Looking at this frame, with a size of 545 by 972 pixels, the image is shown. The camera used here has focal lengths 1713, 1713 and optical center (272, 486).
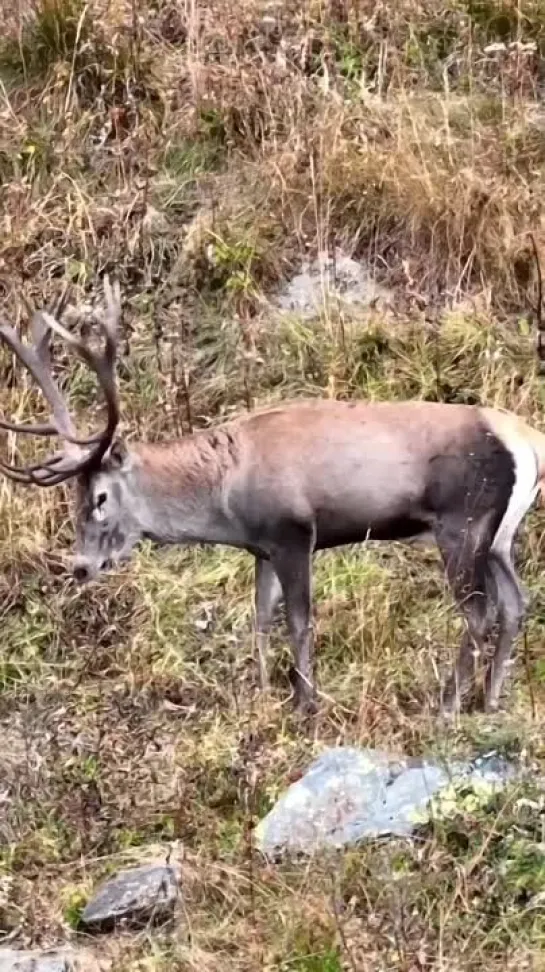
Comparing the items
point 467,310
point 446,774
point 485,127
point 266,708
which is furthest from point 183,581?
point 485,127

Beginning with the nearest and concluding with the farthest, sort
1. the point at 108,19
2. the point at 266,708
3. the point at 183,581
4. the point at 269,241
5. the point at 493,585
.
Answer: the point at 266,708 < the point at 493,585 < the point at 183,581 < the point at 269,241 < the point at 108,19

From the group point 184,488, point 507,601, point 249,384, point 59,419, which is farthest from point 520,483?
point 249,384

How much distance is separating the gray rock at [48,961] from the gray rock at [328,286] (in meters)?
4.20

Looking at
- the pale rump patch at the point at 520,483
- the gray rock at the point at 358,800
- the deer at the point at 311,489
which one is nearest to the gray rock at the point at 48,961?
the gray rock at the point at 358,800

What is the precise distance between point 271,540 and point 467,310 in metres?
2.24

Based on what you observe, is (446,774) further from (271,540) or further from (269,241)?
(269,241)

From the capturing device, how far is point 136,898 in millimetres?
4793

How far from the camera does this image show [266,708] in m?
5.95

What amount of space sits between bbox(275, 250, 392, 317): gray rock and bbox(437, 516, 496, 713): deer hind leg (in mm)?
2350

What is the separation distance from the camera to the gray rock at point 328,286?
8.28 metres

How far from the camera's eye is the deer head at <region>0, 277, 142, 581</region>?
6.22m

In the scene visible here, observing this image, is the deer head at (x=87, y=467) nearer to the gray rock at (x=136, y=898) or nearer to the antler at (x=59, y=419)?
the antler at (x=59, y=419)

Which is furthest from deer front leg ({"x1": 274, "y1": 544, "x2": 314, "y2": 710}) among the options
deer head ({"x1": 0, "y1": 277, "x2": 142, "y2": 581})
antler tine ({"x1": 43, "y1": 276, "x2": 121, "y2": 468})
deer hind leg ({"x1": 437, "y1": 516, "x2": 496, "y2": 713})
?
antler tine ({"x1": 43, "y1": 276, "x2": 121, "y2": 468})

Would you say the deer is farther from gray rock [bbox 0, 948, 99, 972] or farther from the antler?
gray rock [bbox 0, 948, 99, 972]
